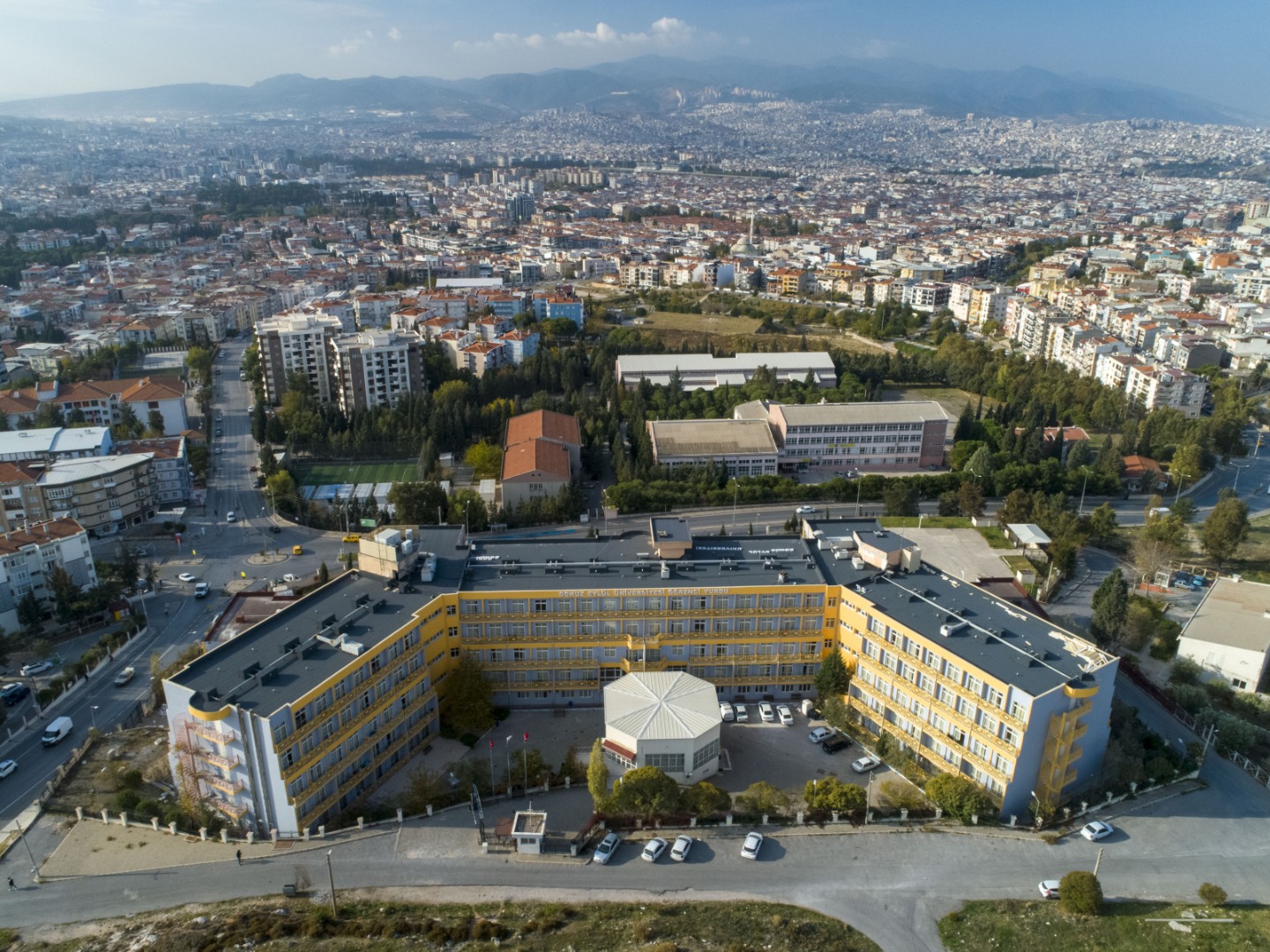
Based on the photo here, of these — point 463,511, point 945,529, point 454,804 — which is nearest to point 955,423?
point 945,529

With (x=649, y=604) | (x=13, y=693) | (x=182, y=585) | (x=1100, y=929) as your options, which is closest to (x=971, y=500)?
→ (x=649, y=604)

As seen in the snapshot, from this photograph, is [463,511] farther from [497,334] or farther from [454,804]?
[497,334]

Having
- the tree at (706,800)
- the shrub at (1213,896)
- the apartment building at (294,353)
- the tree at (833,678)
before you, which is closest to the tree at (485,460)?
the apartment building at (294,353)

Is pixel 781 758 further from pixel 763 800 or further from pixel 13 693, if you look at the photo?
pixel 13 693

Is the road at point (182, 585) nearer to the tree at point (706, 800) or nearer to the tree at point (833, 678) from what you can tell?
the tree at point (706, 800)

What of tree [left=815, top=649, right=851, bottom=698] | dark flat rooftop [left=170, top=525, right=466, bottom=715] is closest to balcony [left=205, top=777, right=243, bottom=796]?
dark flat rooftop [left=170, top=525, right=466, bottom=715]

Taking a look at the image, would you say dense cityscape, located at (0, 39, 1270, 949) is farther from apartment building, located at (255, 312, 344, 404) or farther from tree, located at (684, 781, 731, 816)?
apartment building, located at (255, 312, 344, 404)
